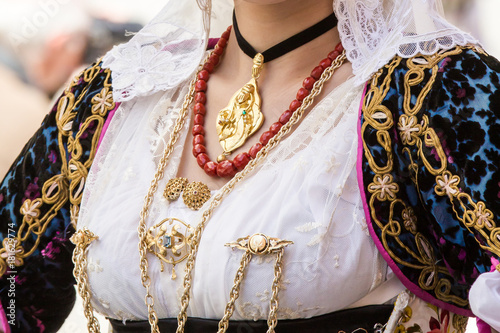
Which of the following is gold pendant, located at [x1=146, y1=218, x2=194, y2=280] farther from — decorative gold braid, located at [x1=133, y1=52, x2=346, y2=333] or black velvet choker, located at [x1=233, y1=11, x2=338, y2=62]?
black velvet choker, located at [x1=233, y1=11, x2=338, y2=62]

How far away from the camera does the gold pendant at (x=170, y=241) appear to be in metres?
1.08

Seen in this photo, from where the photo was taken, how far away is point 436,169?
0.96 meters

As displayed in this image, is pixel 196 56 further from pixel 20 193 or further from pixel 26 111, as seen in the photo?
pixel 26 111

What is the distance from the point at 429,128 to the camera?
Result: 98 centimetres

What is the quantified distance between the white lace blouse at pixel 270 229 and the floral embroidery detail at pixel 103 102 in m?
0.13

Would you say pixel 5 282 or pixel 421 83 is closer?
pixel 421 83

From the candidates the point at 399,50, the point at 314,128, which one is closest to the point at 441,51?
the point at 399,50

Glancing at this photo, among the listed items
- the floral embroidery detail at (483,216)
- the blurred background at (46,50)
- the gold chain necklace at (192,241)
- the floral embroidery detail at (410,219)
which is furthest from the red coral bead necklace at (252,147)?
the blurred background at (46,50)

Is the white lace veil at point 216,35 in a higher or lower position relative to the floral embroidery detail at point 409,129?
higher

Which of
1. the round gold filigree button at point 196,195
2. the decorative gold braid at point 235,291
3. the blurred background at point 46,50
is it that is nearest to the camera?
the decorative gold braid at point 235,291

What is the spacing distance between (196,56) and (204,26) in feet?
0.19

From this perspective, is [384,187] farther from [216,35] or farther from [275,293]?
[216,35]

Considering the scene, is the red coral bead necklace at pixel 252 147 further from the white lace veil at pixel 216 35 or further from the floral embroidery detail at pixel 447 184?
the floral embroidery detail at pixel 447 184

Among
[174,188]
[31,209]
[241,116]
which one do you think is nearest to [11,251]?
[31,209]
